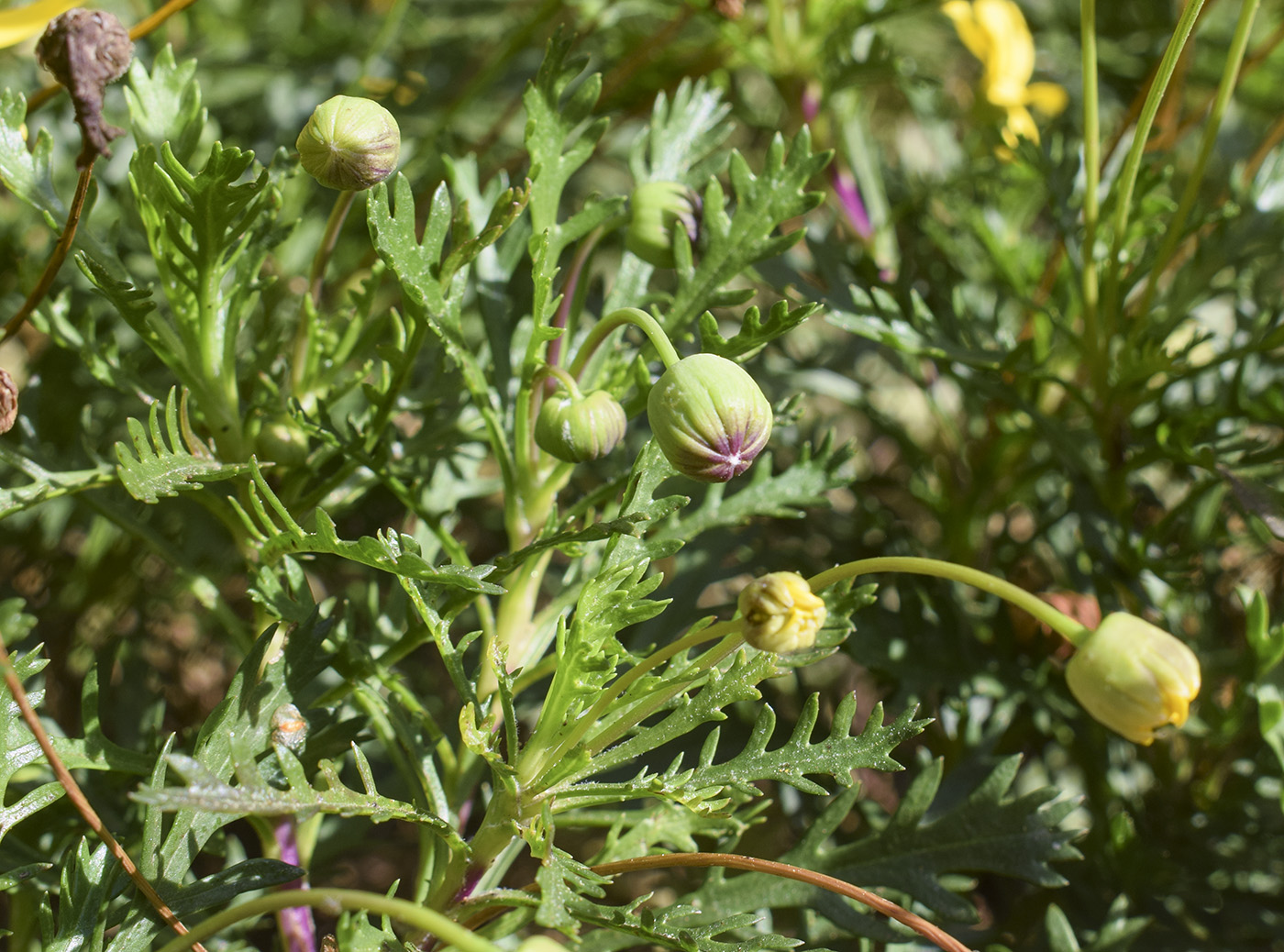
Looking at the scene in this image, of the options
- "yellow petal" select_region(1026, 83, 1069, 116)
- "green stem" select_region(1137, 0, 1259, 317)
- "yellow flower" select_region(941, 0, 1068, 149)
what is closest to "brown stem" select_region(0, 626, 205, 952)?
"green stem" select_region(1137, 0, 1259, 317)

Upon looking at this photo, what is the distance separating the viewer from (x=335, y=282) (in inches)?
52.0

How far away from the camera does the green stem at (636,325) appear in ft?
2.22

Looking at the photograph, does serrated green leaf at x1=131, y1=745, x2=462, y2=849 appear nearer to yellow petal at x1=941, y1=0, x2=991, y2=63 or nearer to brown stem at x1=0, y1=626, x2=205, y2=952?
brown stem at x1=0, y1=626, x2=205, y2=952

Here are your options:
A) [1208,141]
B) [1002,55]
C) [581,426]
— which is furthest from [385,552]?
[1002,55]

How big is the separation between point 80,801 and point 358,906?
0.23 m

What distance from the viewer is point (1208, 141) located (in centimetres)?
93

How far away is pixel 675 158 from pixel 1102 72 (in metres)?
1.11

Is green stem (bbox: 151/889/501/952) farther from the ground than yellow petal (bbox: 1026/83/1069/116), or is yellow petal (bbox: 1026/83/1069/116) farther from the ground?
green stem (bbox: 151/889/501/952)

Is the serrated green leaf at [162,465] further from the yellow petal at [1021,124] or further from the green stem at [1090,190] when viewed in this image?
the yellow petal at [1021,124]

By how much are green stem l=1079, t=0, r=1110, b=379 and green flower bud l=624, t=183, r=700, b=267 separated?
0.36 metres

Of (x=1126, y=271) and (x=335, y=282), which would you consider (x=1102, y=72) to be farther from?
(x=335, y=282)

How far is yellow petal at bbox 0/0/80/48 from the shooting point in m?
0.74

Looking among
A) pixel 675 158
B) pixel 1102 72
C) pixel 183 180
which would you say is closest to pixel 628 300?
pixel 675 158

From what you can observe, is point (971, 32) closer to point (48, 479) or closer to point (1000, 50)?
point (1000, 50)
